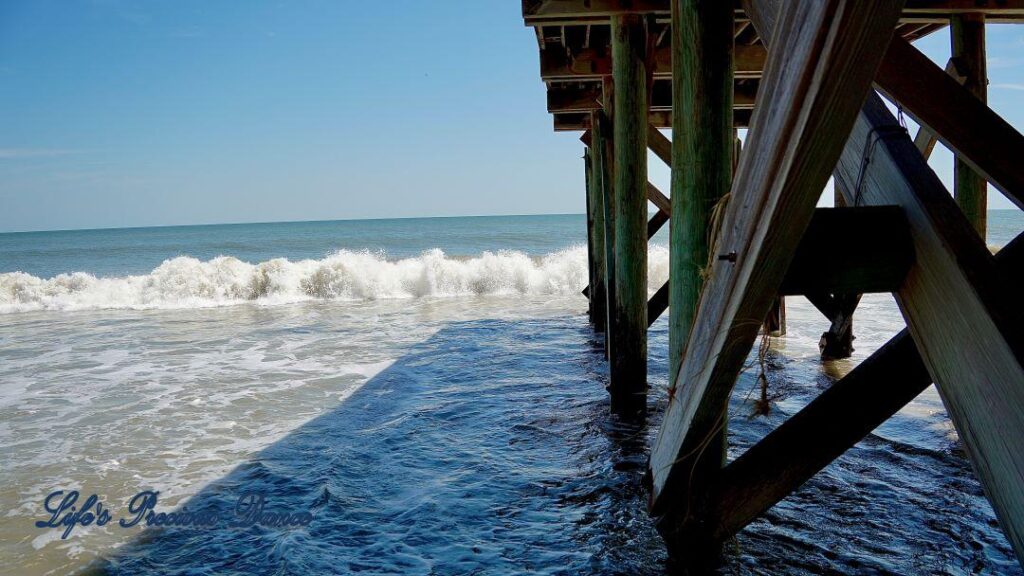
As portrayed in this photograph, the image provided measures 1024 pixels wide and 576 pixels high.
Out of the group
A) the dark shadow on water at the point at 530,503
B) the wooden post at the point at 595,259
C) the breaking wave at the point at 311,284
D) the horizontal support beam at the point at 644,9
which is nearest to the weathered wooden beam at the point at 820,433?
the dark shadow on water at the point at 530,503

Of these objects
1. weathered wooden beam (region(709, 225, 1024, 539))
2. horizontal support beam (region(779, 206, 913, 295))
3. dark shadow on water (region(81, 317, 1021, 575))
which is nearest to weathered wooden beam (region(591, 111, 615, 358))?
dark shadow on water (region(81, 317, 1021, 575))

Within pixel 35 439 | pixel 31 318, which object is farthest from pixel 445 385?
pixel 31 318

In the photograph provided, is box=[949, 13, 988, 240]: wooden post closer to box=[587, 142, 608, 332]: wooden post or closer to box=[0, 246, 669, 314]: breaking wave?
box=[587, 142, 608, 332]: wooden post

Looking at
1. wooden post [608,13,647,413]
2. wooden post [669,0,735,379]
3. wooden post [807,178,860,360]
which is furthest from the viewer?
wooden post [807,178,860,360]

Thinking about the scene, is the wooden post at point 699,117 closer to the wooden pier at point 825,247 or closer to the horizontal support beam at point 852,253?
the wooden pier at point 825,247

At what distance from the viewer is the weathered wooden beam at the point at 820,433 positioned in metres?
2.00

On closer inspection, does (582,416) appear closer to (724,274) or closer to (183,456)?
(183,456)

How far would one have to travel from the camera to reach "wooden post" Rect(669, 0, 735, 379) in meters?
2.19

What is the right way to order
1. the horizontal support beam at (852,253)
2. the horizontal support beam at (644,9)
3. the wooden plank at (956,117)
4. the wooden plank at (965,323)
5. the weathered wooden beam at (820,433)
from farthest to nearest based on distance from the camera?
1. the horizontal support beam at (644,9)
2. the weathered wooden beam at (820,433)
3. the wooden plank at (956,117)
4. the horizontal support beam at (852,253)
5. the wooden plank at (965,323)

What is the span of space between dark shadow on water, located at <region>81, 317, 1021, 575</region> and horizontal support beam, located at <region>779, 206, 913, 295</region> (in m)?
2.24

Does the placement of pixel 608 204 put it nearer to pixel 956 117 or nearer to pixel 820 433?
pixel 820 433

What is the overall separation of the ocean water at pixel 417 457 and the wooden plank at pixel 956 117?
239cm

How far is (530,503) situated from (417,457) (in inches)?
51.5

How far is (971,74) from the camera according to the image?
492cm
